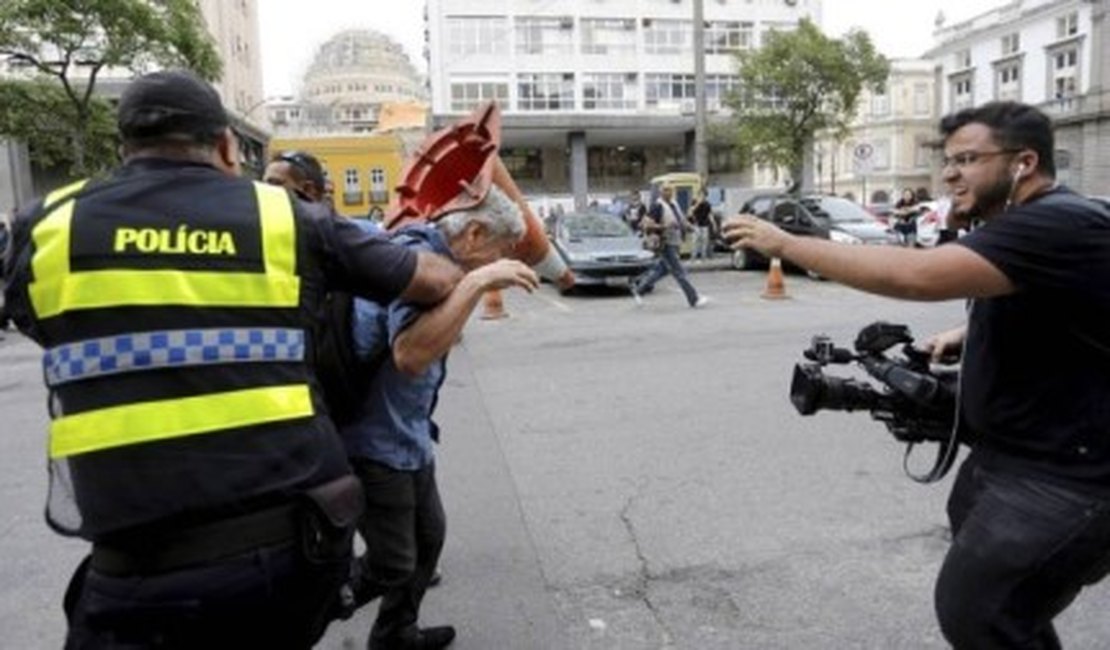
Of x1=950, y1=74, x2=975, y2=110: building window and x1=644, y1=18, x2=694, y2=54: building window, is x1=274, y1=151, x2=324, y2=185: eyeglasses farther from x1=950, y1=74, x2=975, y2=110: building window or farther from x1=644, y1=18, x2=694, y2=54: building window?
x1=950, y1=74, x2=975, y2=110: building window

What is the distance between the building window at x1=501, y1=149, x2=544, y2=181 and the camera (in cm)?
5028

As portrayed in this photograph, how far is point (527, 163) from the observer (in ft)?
166

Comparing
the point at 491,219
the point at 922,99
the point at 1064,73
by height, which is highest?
the point at 922,99

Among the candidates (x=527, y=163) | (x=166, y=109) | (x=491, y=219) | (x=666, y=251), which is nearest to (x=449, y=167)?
(x=491, y=219)

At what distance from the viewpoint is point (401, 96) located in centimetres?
11019

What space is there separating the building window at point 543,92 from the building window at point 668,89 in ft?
14.9

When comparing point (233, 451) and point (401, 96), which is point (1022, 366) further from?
point (401, 96)

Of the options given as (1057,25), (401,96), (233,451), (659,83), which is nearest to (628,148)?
(659,83)

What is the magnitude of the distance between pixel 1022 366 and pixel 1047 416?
127mm

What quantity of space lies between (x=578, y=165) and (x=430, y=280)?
4457cm

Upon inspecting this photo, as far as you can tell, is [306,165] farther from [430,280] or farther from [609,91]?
[609,91]

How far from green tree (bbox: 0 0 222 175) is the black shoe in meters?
16.1

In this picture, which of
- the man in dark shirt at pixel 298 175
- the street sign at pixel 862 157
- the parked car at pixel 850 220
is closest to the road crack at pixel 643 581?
the man in dark shirt at pixel 298 175

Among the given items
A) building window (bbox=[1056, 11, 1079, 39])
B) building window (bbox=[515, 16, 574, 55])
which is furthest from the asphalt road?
building window (bbox=[1056, 11, 1079, 39])
